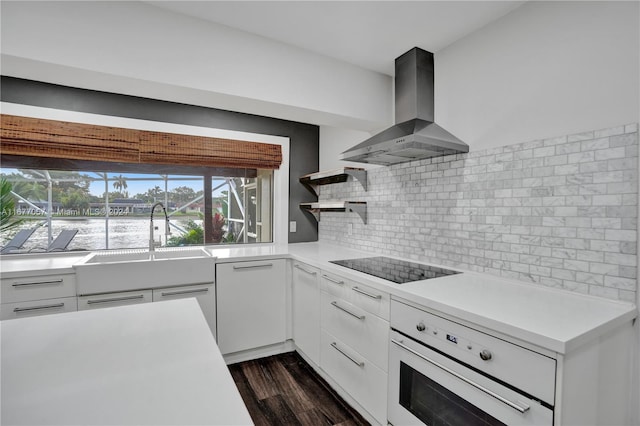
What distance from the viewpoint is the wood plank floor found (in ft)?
6.47

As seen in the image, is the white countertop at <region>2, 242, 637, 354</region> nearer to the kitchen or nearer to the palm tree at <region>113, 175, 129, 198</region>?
the kitchen

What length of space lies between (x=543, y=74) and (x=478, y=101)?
391 mm

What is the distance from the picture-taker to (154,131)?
276 centimetres

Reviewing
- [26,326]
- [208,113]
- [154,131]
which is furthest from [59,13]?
[26,326]

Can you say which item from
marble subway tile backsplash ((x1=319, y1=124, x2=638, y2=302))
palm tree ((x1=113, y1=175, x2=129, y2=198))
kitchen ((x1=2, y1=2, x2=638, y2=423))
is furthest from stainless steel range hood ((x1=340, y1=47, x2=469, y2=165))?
palm tree ((x1=113, y1=175, x2=129, y2=198))

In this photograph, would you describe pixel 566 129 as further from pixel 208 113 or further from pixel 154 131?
pixel 154 131

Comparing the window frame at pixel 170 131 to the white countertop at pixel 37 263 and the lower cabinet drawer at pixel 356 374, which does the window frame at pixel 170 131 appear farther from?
the lower cabinet drawer at pixel 356 374

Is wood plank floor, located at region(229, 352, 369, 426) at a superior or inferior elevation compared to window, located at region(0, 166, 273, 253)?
inferior

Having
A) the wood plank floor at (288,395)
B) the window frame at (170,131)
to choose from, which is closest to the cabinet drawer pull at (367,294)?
the wood plank floor at (288,395)

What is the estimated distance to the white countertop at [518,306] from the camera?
1095mm

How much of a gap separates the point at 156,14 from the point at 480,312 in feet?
7.73

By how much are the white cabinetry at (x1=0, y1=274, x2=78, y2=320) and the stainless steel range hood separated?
2.12m

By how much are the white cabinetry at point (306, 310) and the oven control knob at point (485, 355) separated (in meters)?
1.31

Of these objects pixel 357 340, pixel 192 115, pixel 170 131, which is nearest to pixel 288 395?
pixel 357 340
